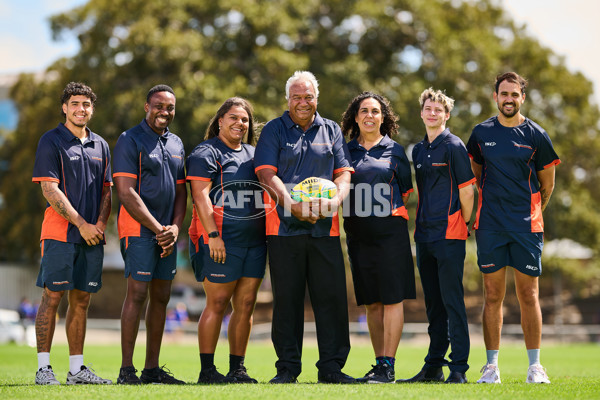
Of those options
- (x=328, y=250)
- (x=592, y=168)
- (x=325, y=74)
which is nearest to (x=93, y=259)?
(x=328, y=250)

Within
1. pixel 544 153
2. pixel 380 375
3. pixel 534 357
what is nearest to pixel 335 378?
pixel 380 375

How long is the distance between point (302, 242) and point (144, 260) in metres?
1.54

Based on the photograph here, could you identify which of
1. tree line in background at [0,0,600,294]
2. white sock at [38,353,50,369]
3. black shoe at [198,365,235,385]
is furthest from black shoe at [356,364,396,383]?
tree line in background at [0,0,600,294]

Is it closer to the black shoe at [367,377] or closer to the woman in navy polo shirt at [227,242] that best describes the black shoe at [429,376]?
the black shoe at [367,377]

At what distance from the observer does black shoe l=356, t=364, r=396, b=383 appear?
6.75 meters

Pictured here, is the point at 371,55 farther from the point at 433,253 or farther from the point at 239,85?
the point at 433,253

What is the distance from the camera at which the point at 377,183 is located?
7.15m

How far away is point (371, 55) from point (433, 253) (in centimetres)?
2006

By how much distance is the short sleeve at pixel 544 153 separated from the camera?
727cm

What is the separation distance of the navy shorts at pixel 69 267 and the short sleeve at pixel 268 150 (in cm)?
188

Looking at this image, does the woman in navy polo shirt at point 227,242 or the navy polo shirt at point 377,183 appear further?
the navy polo shirt at point 377,183

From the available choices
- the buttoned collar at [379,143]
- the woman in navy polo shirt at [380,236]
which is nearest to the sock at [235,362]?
the woman in navy polo shirt at [380,236]

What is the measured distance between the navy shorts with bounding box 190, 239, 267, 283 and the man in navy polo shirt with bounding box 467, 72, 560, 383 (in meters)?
2.22

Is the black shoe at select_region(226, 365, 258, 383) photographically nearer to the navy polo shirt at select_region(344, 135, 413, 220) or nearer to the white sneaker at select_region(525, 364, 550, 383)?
the navy polo shirt at select_region(344, 135, 413, 220)
